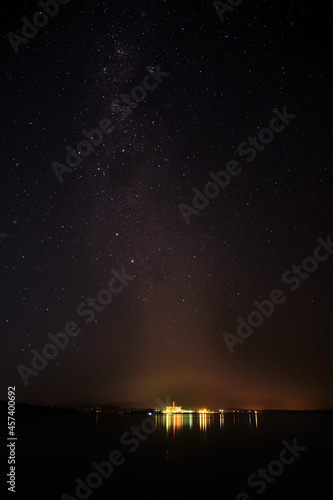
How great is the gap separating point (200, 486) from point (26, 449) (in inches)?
695

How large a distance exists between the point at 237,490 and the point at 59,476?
799 centimetres

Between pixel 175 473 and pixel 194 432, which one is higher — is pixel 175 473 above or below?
above

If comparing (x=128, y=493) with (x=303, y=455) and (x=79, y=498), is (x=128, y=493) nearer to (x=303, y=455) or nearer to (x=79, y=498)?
(x=79, y=498)

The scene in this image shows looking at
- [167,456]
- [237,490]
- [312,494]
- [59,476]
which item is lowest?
[312,494]

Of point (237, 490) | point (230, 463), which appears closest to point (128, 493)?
point (237, 490)

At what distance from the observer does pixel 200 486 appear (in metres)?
16.3

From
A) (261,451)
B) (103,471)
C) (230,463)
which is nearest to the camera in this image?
(103,471)

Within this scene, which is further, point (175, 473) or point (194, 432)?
point (194, 432)

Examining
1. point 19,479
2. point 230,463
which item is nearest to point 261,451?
point 230,463

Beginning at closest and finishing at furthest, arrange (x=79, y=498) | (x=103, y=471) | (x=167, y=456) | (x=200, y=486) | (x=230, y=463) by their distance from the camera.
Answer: (x=79, y=498) → (x=200, y=486) → (x=103, y=471) → (x=230, y=463) → (x=167, y=456)

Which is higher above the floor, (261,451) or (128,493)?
(128,493)

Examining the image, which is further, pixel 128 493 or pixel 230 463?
pixel 230 463

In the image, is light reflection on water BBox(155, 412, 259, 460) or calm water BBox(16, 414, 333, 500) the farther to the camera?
light reflection on water BBox(155, 412, 259, 460)

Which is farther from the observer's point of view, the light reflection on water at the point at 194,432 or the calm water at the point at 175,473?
the light reflection on water at the point at 194,432
